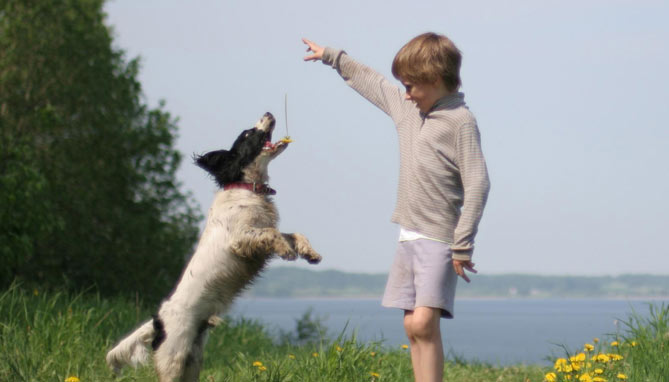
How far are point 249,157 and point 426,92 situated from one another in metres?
1.22

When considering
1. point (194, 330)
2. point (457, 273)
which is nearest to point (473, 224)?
point (457, 273)

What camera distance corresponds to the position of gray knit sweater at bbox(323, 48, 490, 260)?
4.18 metres

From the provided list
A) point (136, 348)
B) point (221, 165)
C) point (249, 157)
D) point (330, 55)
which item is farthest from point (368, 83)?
point (136, 348)

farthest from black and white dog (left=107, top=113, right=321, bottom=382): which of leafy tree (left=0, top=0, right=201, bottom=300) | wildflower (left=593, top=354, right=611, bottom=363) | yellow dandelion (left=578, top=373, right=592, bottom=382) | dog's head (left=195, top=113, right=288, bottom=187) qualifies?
leafy tree (left=0, top=0, right=201, bottom=300)

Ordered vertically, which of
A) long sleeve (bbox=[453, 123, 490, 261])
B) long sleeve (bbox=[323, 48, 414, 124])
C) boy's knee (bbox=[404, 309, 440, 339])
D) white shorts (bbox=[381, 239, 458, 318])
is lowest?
boy's knee (bbox=[404, 309, 440, 339])

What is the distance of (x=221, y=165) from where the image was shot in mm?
4961

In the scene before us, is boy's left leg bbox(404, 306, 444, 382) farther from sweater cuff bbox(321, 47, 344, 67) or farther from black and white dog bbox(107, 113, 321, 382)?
sweater cuff bbox(321, 47, 344, 67)

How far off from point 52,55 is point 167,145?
3.23 meters

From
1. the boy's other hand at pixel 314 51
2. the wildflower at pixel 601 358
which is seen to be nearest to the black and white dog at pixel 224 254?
the boy's other hand at pixel 314 51

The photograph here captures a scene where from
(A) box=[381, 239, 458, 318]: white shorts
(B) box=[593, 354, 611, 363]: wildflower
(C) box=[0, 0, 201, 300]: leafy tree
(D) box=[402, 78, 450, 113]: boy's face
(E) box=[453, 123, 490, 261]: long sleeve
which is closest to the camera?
(E) box=[453, 123, 490, 261]: long sleeve

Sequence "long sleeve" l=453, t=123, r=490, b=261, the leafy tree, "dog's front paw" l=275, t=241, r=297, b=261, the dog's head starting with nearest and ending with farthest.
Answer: "long sleeve" l=453, t=123, r=490, b=261 < "dog's front paw" l=275, t=241, r=297, b=261 < the dog's head < the leafy tree

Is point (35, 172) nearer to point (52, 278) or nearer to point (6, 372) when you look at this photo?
point (52, 278)

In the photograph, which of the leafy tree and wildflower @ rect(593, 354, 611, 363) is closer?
wildflower @ rect(593, 354, 611, 363)

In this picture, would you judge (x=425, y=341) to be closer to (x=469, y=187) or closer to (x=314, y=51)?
(x=469, y=187)
